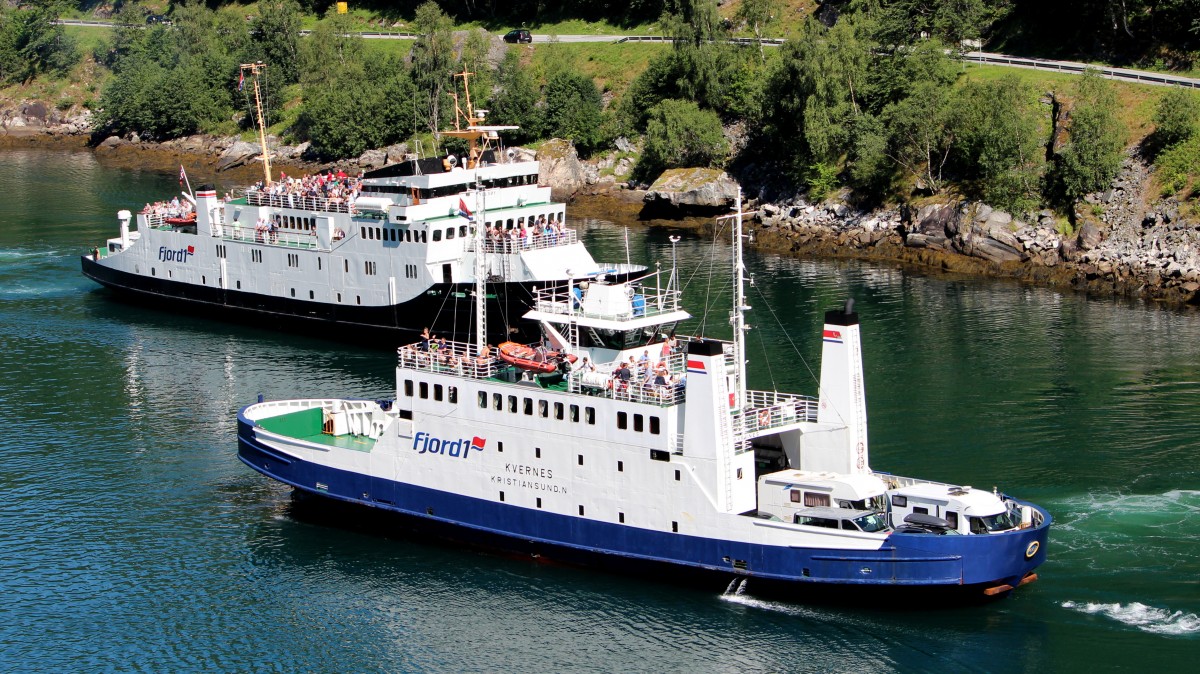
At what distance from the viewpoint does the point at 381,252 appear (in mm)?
66062

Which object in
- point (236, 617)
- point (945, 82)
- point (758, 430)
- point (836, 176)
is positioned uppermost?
point (945, 82)

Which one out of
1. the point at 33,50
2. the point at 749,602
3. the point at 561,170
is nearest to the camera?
the point at 749,602

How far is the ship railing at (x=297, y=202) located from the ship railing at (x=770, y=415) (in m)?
35.6

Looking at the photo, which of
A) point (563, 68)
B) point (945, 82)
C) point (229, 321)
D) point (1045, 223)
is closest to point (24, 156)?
point (563, 68)

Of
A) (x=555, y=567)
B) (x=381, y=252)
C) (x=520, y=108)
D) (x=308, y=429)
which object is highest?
(x=520, y=108)

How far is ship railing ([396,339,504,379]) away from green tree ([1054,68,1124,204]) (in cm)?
4374

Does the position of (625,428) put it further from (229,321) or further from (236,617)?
(229,321)

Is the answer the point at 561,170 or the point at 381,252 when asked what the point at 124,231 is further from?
the point at 561,170

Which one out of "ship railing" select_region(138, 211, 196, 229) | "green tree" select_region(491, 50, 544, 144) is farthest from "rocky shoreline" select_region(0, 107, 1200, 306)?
"ship railing" select_region(138, 211, 196, 229)

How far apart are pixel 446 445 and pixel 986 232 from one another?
44.4 m

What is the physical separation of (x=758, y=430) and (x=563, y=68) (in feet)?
248

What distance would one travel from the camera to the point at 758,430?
3644cm

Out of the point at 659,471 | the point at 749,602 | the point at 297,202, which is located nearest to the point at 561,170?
the point at 297,202

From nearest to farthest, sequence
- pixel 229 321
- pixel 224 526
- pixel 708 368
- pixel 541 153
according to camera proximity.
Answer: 1. pixel 708 368
2. pixel 224 526
3. pixel 229 321
4. pixel 541 153
